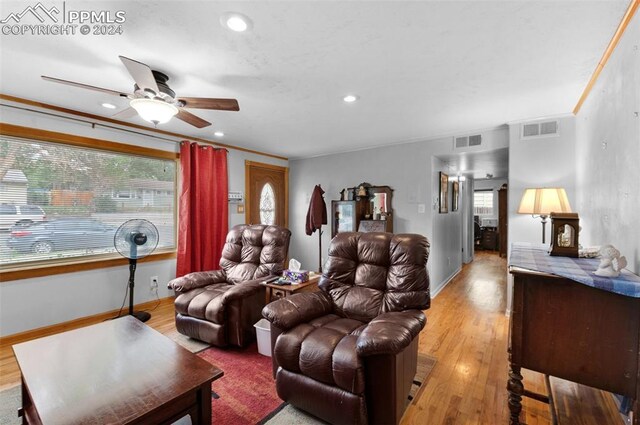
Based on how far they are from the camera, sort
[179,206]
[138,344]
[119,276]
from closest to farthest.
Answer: [138,344] < [119,276] < [179,206]

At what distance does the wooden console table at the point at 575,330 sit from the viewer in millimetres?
1192

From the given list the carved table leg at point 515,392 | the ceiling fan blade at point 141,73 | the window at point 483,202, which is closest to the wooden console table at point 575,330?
the carved table leg at point 515,392

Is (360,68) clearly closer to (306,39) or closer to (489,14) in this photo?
(306,39)

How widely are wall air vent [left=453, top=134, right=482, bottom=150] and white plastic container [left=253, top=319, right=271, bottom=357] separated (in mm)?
3397

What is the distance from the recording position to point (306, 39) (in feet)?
5.77

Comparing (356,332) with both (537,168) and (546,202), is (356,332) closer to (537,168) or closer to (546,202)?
(546,202)

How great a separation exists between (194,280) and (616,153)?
360 centimetres

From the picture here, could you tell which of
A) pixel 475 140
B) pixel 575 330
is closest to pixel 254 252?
pixel 575 330

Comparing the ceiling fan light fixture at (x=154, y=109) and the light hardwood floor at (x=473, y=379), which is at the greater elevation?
the ceiling fan light fixture at (x=154, y=109)

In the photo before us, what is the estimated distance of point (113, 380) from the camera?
1.38m

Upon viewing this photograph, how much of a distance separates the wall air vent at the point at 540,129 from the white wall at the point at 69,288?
4635mm

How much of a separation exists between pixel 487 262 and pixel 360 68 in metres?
6.39

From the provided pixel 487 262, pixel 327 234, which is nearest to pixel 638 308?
pixel 327 234

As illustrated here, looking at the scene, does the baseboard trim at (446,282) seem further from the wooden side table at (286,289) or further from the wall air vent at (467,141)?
the wooden side table at (286,289)
